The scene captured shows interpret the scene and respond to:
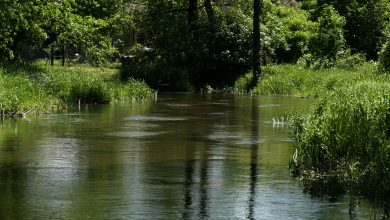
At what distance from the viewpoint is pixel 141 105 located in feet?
105

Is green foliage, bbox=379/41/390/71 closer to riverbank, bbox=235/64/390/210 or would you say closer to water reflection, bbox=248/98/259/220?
water reflection, bbox=248/98/259/220

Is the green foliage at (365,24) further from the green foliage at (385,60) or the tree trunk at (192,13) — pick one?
the green foliage at (385,60)

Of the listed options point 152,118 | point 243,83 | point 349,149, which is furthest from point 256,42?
point 349,149

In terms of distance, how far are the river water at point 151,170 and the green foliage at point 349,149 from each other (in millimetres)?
456

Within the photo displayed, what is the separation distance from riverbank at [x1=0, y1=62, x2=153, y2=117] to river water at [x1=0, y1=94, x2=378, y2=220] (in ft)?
3.67

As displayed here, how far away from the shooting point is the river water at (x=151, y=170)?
38.8ft

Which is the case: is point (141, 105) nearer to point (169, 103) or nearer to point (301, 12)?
point (169, 103)

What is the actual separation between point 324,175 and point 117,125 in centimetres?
1100

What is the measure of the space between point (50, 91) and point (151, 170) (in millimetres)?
14852

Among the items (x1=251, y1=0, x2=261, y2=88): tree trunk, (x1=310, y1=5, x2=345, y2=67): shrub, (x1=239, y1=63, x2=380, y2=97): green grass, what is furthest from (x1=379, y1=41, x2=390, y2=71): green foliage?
(x1=251, y1=0, x2=261, y2=88): tree trunk

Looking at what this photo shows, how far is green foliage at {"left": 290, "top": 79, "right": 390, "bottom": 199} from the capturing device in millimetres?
12828

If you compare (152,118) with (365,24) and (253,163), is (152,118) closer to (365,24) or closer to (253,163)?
(253,163)

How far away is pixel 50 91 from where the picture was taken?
29344 mm

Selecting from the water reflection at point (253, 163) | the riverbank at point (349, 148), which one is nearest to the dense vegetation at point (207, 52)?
the riverbank at point (349, 148)
